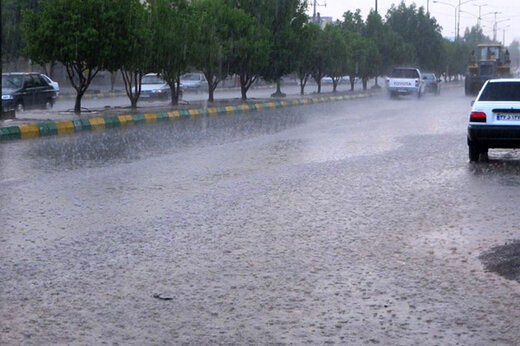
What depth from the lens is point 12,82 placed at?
91.6 ft

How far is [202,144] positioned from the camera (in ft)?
56.1

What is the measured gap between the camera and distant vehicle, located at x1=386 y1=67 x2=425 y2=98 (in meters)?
47.2

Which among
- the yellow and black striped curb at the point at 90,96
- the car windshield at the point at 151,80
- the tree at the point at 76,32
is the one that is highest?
the tree at the point at 76,32

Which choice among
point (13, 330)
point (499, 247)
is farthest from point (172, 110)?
point (13, 330)

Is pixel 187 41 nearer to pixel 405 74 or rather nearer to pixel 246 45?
pixel 246 45

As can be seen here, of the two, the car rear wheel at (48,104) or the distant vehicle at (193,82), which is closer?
the car rear wheel at (48,104)

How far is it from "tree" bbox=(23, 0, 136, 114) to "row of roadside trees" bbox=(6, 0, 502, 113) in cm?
3

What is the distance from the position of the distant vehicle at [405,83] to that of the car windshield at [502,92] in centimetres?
3285

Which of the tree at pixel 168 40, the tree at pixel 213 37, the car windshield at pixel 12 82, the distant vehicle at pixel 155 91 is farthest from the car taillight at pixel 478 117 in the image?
the distant vehicle at pixel 155 91

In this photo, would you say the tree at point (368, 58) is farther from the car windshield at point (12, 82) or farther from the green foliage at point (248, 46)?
the car windshield at point (12, 82)

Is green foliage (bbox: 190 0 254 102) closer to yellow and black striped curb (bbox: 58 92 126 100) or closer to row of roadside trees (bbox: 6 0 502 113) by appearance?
row of roadside trees (bbox: 6 0 502 113)

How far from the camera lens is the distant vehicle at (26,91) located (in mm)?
27320

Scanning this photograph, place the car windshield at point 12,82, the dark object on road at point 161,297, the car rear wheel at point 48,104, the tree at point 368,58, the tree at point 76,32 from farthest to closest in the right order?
the tree at point 368,58 < the car rear wheel at point 48,104 < the car windshield at point 12,82 < the tree at point 76,32 < the dark object on road at point 161,297

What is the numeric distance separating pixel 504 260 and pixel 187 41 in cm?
2540
